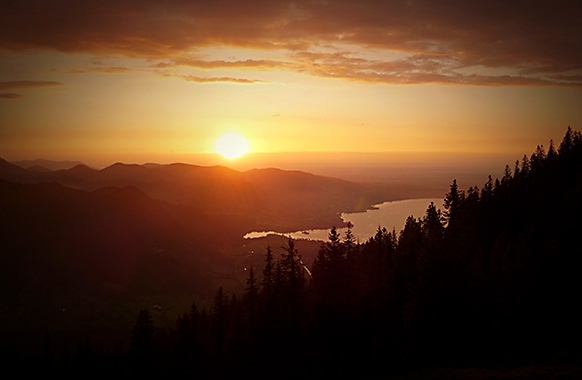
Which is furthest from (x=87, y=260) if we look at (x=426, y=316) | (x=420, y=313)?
(x=426, y=316)

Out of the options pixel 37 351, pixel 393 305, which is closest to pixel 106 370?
pixel 393 305

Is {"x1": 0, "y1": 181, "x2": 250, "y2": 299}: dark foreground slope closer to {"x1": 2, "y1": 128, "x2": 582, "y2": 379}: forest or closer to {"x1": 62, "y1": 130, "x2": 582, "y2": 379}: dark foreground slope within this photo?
{"x1": 2, "y1": 128, "x2": 582, "y2": 379}: forest

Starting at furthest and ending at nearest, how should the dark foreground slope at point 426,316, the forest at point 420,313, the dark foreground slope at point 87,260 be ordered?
the dark foreground slope at point 87,260
the forest at point 420,313
the dark foreground slope at point 426,316

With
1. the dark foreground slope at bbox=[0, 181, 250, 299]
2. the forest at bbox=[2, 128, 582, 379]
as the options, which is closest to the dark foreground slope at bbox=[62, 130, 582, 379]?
the forest at bbox=[2, 128, 582, 379]

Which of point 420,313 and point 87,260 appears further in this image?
point 87,260

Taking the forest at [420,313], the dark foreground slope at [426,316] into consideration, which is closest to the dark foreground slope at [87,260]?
the forest at [420,313]

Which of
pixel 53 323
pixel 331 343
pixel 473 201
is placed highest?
pixel 473 201

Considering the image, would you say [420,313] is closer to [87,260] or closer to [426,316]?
[426,316]

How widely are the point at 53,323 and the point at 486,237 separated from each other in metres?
127

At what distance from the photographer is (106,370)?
5244 centimetres

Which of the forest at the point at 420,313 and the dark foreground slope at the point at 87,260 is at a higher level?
the forest at the point at 420,313

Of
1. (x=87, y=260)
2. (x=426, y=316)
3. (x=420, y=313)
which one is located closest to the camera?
(x=426, y=316)

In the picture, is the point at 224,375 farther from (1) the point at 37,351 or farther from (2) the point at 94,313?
(2) the point at 94,313

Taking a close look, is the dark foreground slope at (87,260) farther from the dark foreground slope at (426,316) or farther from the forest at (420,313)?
the dark foreground slope at (426,316)
